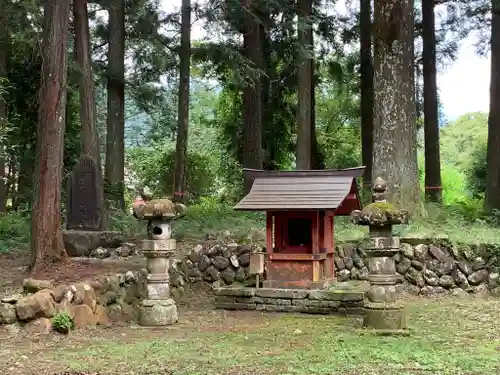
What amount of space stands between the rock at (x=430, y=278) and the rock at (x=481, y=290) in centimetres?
65

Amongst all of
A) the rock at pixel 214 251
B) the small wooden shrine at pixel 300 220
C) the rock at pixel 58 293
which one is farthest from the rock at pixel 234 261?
the rock at pixel 58 293

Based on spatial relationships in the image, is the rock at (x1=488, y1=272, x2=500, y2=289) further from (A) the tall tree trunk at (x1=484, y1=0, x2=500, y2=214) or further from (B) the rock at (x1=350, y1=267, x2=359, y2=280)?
(A) the tall tree trunk at (x1=484, y1=0, x2=500, y2=214)

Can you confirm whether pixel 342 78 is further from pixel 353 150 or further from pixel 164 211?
pixel 164 211

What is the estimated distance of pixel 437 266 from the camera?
10.8 metres

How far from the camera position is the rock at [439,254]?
10.8 metres

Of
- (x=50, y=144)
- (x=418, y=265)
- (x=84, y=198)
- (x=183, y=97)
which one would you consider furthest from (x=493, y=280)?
(x=183, y=97)

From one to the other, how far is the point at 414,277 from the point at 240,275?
3.16 meters

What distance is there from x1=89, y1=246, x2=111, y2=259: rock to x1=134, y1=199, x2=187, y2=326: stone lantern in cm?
280

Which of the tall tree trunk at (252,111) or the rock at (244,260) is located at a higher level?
the tall tree trunk at (252,111)

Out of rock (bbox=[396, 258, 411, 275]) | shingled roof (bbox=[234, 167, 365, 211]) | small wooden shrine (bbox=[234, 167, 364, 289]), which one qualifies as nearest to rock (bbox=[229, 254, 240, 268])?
small wooden shrine (bbox=[234, 167, 364, 289])

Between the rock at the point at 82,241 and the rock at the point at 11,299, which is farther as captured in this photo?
the rock at the point at 82,241

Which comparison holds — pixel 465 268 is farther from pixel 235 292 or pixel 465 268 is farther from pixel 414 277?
pixel 235 292

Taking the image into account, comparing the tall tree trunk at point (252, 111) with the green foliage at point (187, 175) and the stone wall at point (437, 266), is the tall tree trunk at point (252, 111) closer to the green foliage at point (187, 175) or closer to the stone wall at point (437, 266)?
the stone wall at point (437, 266)

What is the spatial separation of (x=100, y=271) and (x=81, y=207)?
2.69 metres
